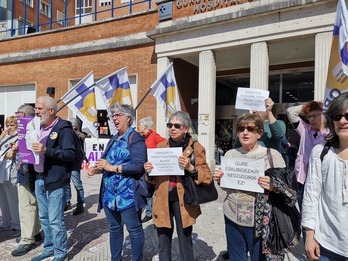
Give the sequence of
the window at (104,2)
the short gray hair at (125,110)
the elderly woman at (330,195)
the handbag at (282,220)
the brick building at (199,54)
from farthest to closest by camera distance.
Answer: the window at (104,2) → the brick building at (199,54) → the short gray hair at (125,110) → the handbag at (282,220) → the elderly woman at (330,195)

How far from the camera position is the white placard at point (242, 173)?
8.27ft

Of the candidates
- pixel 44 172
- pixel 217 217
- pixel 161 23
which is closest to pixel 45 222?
pixel 44 172

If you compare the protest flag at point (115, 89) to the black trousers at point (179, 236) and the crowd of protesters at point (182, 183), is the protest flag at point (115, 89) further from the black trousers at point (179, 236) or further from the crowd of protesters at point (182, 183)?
the black trousers at point (179, 236)

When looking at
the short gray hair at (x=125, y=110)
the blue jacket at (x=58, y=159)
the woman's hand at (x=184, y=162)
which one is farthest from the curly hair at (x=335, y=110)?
the blue jacket at (x=58, y=159)

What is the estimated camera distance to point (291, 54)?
12.5m

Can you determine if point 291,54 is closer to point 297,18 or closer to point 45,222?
point 297,18

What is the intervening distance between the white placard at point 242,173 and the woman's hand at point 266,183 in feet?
0.13

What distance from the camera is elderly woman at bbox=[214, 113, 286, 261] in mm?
2574

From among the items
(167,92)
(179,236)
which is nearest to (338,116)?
(179,236)

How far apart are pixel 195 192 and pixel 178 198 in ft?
0.64

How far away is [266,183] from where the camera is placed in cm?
245

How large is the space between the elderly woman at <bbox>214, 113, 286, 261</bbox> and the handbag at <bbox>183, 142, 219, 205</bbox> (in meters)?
0.27

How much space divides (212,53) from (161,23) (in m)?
2.64

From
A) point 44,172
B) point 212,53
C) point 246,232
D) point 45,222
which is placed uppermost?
point 212,53
